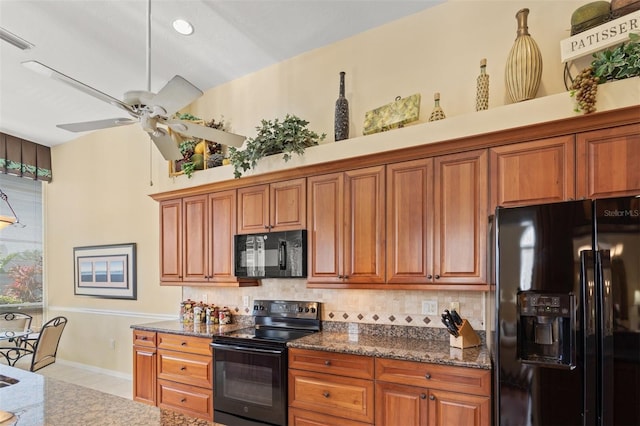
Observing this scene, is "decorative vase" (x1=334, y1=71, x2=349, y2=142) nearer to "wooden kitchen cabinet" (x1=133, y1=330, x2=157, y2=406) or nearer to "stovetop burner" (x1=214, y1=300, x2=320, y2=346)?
"stovetop burner" (x1=214, y1=300, x2=320, y2=346)

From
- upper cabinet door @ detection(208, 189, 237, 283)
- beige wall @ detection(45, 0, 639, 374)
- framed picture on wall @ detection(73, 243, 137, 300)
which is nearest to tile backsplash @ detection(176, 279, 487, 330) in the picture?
beige wall @ detection(45, 0, 639, 374)

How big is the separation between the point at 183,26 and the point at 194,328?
2.69 metres

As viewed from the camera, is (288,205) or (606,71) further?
(288,205)

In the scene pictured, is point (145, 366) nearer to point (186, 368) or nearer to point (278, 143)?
point (186, 368)

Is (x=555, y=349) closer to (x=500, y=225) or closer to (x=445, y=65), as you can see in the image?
(x=500, y=225)

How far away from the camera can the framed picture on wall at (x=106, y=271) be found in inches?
197

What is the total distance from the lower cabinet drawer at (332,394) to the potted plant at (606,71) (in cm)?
208

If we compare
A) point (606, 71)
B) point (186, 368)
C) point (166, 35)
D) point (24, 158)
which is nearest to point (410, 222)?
point (606, 71)

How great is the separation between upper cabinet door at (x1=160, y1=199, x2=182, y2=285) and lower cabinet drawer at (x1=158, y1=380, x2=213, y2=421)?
39.6 inches

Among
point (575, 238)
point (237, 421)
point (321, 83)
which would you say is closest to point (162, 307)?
point (237, 421)

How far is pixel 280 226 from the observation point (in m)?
3.28

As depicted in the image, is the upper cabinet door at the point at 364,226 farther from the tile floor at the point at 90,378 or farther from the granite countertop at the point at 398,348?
the tile floor at the point at 90,378

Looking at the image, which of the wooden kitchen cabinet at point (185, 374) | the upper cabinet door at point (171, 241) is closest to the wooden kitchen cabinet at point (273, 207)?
the upper cabinet door at point (171, 241)

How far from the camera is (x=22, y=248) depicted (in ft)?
19.4
